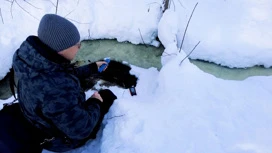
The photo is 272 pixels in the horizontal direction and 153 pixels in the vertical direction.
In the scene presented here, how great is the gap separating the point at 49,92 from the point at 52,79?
0.31 ft

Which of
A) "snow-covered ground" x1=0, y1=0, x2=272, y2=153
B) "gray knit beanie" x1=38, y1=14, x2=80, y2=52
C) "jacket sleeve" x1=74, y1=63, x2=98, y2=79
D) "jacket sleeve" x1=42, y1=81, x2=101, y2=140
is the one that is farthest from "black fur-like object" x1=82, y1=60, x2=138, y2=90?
"gray knit beanie" x1=38, y1=14, x2=80, y2=52

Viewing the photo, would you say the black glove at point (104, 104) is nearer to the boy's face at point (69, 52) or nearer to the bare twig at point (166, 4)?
the boy's face at point (69, 52)

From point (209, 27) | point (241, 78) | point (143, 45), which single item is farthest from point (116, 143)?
point (209, 27)

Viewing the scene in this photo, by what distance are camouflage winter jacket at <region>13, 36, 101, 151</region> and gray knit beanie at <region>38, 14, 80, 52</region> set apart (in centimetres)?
5

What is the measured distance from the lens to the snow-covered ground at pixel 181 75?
2537 mm

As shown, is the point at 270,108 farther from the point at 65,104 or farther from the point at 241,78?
the point at 65,104

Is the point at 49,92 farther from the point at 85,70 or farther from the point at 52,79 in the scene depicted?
the point at 85,70

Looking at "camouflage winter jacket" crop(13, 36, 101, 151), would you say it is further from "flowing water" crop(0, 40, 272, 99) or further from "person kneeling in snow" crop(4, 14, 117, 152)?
"flowing water" crop(0, 40, 272, 99)

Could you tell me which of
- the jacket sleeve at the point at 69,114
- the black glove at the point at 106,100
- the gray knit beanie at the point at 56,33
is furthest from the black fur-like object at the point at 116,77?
the gray knit beanie at the point at 56,33

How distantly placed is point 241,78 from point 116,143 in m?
2.45

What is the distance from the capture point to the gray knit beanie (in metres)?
1.84

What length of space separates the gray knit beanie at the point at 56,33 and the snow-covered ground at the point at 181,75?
3.78ft

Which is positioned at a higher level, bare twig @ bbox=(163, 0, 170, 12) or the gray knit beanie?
the gray knit beanie

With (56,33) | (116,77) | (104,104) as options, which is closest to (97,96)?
(104,104)
